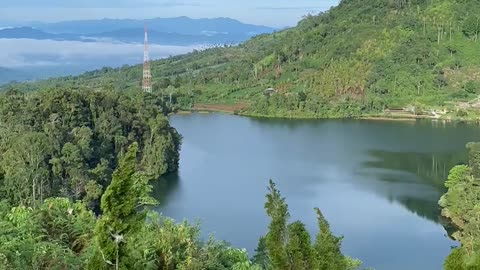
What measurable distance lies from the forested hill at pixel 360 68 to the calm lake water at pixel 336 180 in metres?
5.01

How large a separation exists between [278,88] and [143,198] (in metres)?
47.3

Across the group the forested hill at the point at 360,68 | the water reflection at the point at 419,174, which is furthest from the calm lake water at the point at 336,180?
the forested hill at the point at 360,68

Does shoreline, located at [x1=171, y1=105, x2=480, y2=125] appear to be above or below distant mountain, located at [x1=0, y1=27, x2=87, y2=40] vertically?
below

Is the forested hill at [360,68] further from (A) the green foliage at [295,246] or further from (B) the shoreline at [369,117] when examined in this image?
(A) the green foliage at [295,246]

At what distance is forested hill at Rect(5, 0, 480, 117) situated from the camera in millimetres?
48812

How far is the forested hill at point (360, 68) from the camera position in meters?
48.8

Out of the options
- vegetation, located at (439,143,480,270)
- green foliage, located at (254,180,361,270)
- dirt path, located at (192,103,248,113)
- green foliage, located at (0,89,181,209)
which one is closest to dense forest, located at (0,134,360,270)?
green foliage, located at (254,180,361,270)

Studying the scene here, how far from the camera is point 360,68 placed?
51.6 m

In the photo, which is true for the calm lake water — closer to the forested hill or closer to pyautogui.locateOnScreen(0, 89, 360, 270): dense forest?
the forested hill

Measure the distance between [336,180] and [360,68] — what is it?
25.6 metres

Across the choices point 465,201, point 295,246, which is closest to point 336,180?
point 465,201

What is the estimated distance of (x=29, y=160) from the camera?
2184 cm

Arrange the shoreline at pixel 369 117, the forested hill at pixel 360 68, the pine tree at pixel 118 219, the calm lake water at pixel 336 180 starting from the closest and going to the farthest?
the pine tree at pixel 118 219, the calm lake water at pixel 336 180, the shoreline at pixel 369 117, the forested hill at pixel 360 68

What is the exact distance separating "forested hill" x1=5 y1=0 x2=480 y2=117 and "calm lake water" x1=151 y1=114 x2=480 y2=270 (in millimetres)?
5015
